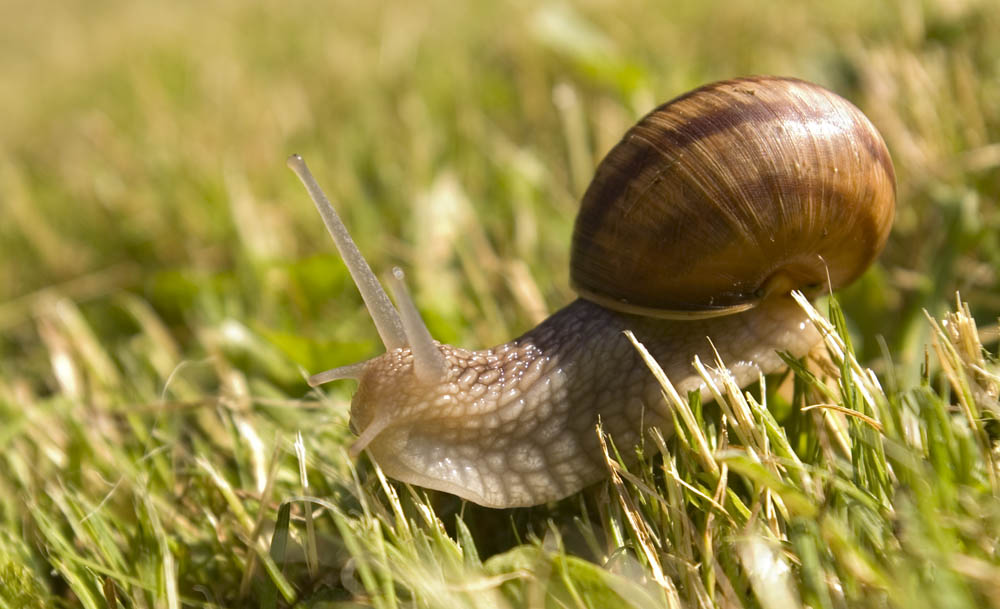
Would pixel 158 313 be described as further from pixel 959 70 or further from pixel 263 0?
pixel 263 0

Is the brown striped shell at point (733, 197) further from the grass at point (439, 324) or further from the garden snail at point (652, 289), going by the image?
the grass at point (439, 324)

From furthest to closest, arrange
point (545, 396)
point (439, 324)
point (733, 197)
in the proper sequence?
point (439, 324) < point (545, 396) < point (733, 197)

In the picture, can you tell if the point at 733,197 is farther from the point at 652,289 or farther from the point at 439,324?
the point at 439,324

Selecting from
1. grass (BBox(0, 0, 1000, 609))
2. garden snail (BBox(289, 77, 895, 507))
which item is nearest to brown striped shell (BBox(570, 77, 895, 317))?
garden snail (BBox(289, 77, 895, 507))

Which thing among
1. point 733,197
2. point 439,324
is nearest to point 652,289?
point 733,197

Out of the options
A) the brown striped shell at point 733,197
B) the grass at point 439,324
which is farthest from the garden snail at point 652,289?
the grass at point 439,324

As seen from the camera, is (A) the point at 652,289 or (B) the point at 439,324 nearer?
(A) the point at 652,289
